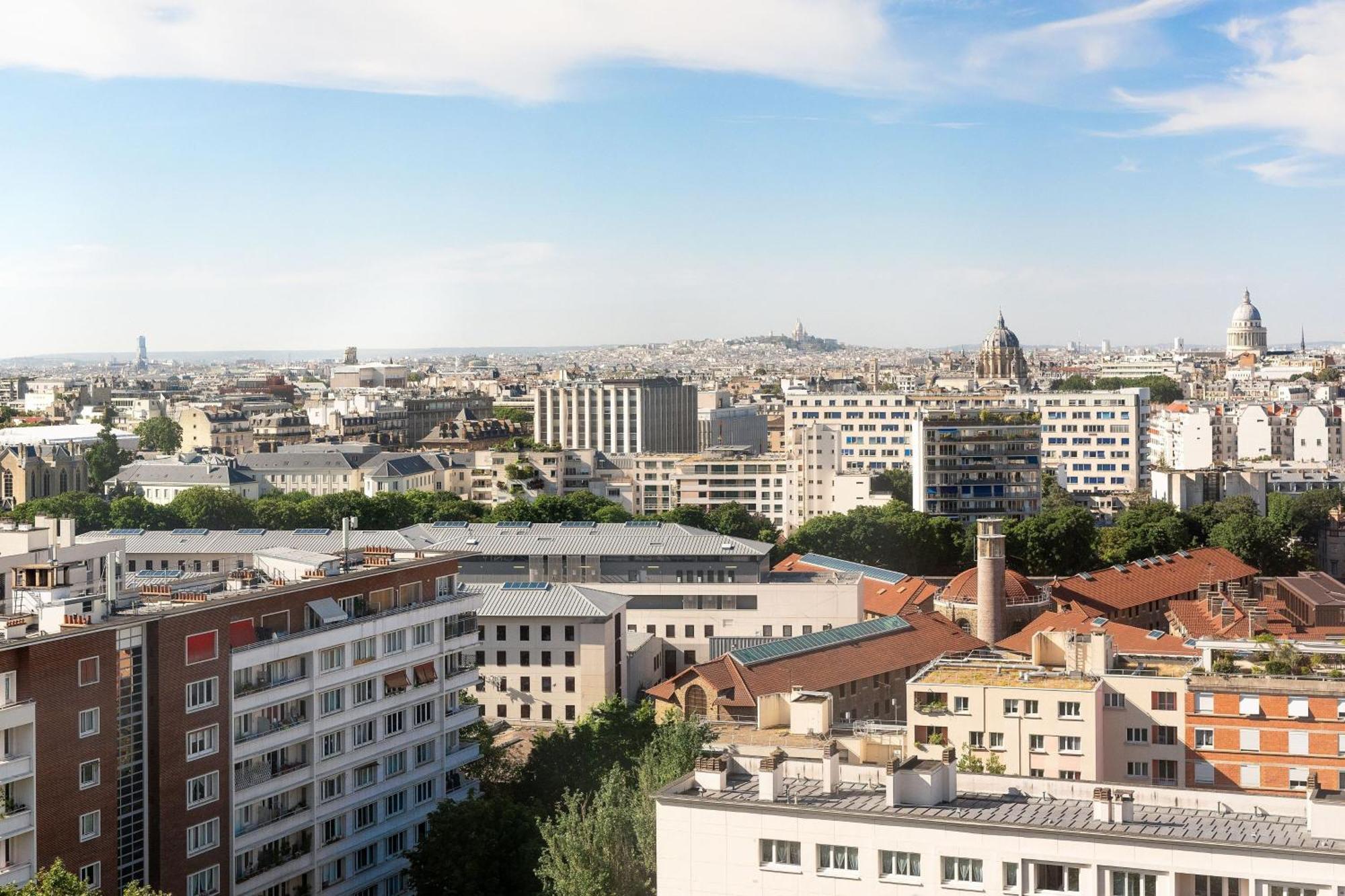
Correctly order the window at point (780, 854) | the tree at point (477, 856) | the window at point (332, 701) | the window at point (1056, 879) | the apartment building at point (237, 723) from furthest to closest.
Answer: the window at point (332, 701)
the tree at point (477, 856)
the apartment building at point (237, 723)
the window at point (780, 854)
the window at point (1056, 879)

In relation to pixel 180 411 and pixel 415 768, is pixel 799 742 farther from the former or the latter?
pixel 180 411

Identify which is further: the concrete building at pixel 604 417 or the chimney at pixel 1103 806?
the concrete building at pixel 604 417

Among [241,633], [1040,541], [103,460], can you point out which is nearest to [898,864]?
[241,633]

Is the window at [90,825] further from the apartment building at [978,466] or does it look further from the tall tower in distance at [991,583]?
the apartment building at [978,466]

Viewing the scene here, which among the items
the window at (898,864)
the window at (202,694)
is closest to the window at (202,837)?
the window at (202,694)

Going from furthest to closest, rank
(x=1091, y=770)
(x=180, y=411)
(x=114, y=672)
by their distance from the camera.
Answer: (x=180, y=411) → (x=1091, y=770) → (x=114, y=672)

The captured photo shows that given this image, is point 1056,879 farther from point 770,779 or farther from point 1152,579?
point 1152,579

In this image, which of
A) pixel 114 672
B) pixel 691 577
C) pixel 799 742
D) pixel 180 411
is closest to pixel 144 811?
pixel 114 672
